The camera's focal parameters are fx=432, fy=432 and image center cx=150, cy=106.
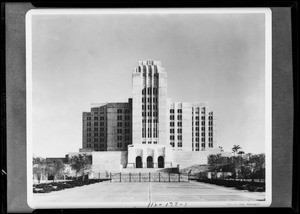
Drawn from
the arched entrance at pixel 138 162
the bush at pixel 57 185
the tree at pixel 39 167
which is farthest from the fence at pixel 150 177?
the arched entrance at pixel 138 162

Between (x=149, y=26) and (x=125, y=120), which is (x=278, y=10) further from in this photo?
(x=125, y=120)

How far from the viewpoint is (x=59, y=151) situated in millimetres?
4637

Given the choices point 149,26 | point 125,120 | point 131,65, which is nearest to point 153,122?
point 125,120

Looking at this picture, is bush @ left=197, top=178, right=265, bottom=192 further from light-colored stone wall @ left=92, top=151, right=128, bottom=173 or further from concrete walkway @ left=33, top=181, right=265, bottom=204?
light-colored stone wall @ left=92, top=151, right=128, bottom=173

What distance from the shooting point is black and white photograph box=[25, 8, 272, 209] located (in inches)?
161

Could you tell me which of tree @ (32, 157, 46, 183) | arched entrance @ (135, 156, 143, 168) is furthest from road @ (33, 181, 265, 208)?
arched entrance @ (135, 156, 143, 168)

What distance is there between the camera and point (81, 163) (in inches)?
216

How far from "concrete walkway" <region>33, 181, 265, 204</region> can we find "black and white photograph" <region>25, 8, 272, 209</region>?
0.4 inches

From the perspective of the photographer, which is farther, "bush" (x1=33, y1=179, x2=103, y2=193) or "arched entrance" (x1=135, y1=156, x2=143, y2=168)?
"arched entrance" (x1=135, y1=156, x2=143, y2=168)

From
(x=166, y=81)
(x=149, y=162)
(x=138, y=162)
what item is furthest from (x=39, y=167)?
(x=149, y=162)

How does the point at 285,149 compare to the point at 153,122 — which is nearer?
the point at 285,149

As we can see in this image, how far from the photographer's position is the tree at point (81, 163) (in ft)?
17.6
